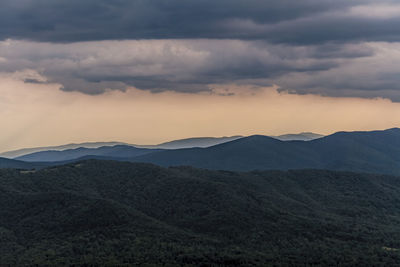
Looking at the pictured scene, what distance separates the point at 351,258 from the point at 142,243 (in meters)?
70.0

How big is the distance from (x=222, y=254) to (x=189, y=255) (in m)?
12.3

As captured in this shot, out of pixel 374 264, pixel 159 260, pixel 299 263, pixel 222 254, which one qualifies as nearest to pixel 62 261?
pixel 159 260

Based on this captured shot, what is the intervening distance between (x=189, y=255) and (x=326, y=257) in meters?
46.4

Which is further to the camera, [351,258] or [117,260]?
[351,258]

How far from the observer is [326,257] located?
197 m

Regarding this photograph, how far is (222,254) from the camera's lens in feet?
633

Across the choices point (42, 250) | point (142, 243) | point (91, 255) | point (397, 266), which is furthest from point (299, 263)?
point (42, 250)

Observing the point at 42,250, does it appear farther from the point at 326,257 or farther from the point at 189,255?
the point at 326,257

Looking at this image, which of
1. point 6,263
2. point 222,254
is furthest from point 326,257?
point 6,263

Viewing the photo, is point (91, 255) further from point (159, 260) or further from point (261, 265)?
point (261, 265)

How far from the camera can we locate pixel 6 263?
181250 millimetres

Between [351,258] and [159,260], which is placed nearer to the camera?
[159,260]

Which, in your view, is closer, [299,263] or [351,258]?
[299,263]

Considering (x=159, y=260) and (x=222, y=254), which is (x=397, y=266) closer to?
(x=222, y=254)
